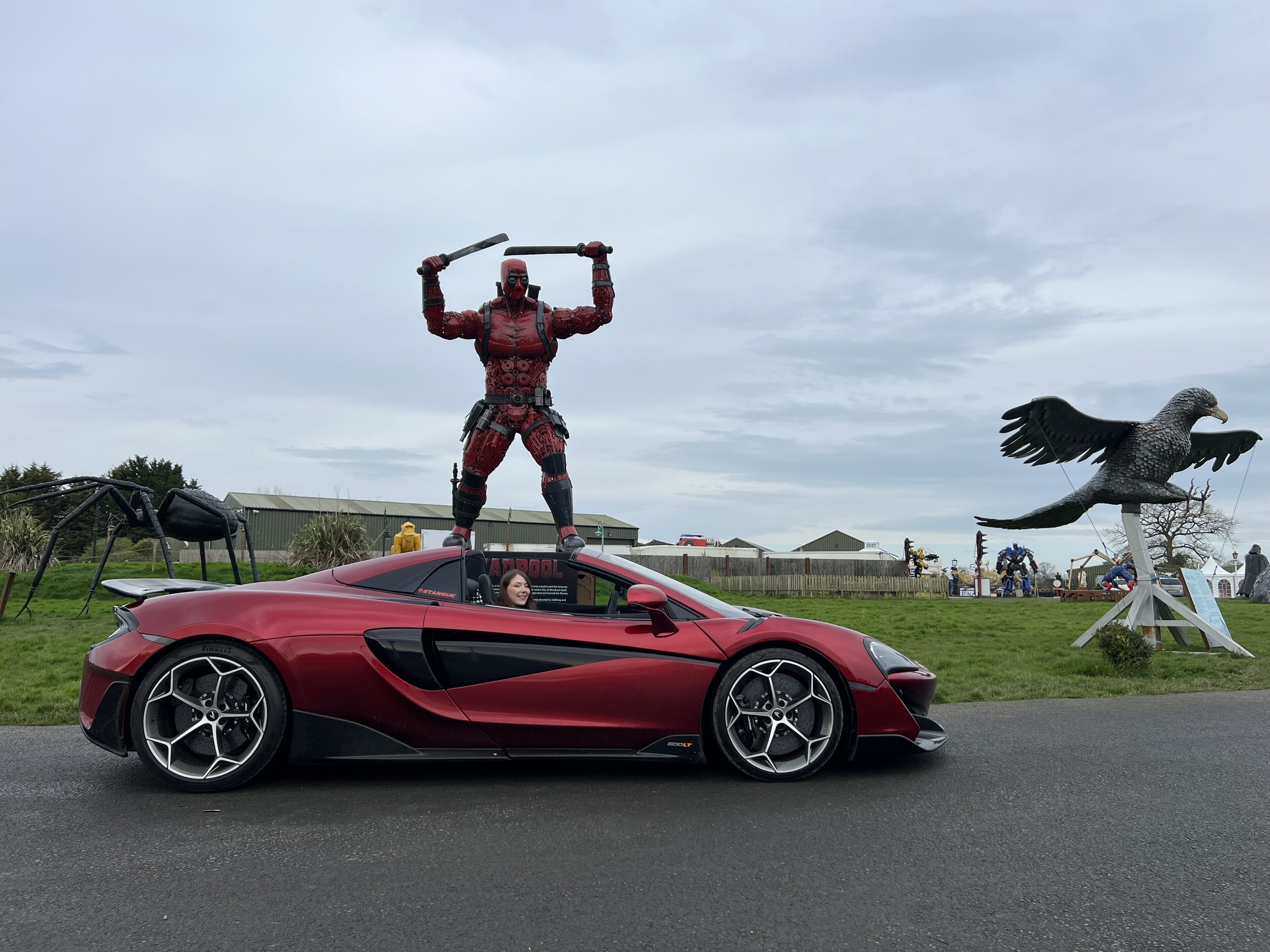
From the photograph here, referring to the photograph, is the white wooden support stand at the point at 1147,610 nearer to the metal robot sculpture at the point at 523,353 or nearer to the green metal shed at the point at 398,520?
the metal robot sculpture at the point at 523,353

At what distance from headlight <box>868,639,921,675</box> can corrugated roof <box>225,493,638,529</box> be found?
45354 mm

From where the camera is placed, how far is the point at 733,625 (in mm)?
4934

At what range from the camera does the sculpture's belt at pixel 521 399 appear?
30.1 feet

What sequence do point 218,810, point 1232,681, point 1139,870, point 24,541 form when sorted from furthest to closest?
point 24,541
point 1232,681
point 218,810
point 1139,870

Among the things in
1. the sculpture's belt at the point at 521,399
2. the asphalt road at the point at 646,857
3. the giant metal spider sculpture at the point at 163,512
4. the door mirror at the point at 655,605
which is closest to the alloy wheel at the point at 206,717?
the asphalt road at the point at 646,857

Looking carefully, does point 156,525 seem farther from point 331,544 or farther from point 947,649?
point 331,544

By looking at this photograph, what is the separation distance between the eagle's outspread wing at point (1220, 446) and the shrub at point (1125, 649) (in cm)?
434

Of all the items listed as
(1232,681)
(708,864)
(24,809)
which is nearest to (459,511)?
(24,809)

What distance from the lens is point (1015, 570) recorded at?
148 ft

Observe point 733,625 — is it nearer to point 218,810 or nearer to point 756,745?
point 756,745

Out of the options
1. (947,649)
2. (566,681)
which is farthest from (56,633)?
(947,649)

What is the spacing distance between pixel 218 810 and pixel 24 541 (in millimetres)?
21372

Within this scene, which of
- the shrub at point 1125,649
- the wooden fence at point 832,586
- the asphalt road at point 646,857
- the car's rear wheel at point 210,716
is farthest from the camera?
the wooden fence at point 832,586

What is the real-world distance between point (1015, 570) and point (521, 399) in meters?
41.0
